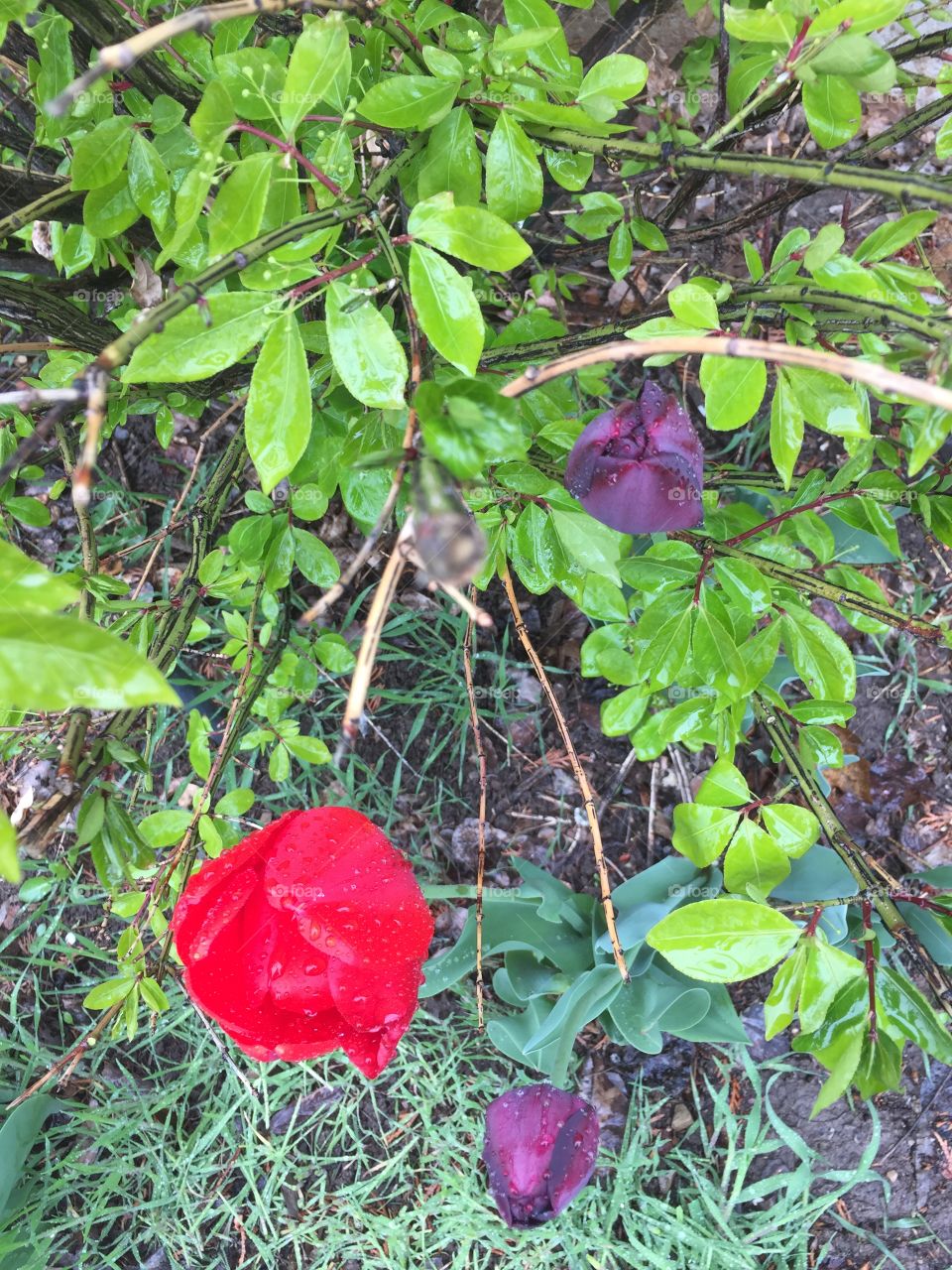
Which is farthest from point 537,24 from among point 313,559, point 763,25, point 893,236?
point 313,559

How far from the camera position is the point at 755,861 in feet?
2.68

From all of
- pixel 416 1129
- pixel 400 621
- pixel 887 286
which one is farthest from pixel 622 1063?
pixel 887 286

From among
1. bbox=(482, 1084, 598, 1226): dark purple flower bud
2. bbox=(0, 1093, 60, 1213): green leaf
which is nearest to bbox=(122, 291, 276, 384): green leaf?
bbox=(482, 1084, 598, 1226): dark purple flower bud

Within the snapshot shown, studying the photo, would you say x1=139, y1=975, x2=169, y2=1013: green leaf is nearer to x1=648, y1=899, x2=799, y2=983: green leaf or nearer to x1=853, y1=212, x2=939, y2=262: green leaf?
x1=648, y1=899, x2=799, y2=983: green leaf

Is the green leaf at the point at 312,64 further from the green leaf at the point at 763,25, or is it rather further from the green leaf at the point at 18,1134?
the green leaf at the point at 18,1134

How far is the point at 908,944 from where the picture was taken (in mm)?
753

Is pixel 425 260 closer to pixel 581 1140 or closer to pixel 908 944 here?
pixel 908 944

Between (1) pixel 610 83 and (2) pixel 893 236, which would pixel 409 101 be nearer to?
(1) pixel 610 83

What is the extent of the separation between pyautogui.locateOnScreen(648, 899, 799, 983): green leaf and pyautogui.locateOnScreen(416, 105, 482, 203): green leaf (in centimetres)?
59

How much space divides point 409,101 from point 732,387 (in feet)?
1.00

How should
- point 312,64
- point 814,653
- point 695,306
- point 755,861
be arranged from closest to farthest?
point 312,64
point 695,306
point 755,861
point 814,653

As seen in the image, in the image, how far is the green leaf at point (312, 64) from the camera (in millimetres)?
498

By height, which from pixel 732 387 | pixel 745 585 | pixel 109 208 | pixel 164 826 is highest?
pixel 109 208

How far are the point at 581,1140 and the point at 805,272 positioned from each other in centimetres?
117
